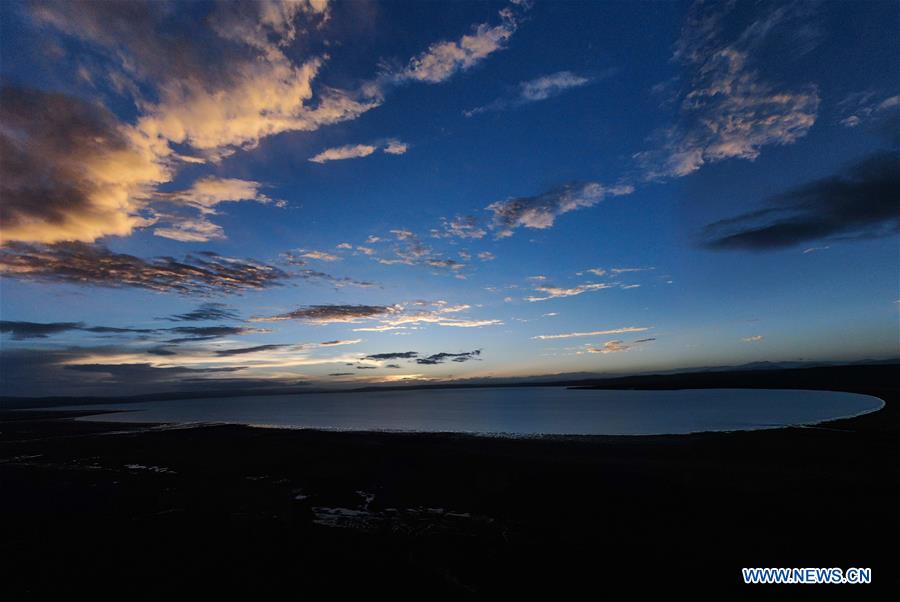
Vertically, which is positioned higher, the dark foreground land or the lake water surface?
the dark foreground land

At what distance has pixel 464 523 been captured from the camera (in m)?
16.4

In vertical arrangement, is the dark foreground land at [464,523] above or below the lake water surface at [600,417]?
above

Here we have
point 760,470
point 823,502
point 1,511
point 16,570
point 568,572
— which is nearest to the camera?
point 568,572

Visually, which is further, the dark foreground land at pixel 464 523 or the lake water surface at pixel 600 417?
the lake water surface at pixel 600 417

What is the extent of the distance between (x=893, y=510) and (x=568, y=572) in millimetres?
15128

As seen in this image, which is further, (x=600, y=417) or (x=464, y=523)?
(x=600, y=417)

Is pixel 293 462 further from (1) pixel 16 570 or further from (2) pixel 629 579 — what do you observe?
(2) pixel 629 579

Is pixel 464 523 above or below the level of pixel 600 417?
above

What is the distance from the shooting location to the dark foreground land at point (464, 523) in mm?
11781

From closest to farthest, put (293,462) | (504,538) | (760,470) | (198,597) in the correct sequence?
(198,597), (504,538), (760,470), (293,462)

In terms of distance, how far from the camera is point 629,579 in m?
11.7

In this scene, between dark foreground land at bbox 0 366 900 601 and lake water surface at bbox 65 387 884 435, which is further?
lake water surface at bbox 65 387 884 435

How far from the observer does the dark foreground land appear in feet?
38.7

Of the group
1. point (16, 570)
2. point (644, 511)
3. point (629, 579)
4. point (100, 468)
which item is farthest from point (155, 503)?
point (644, 511)
